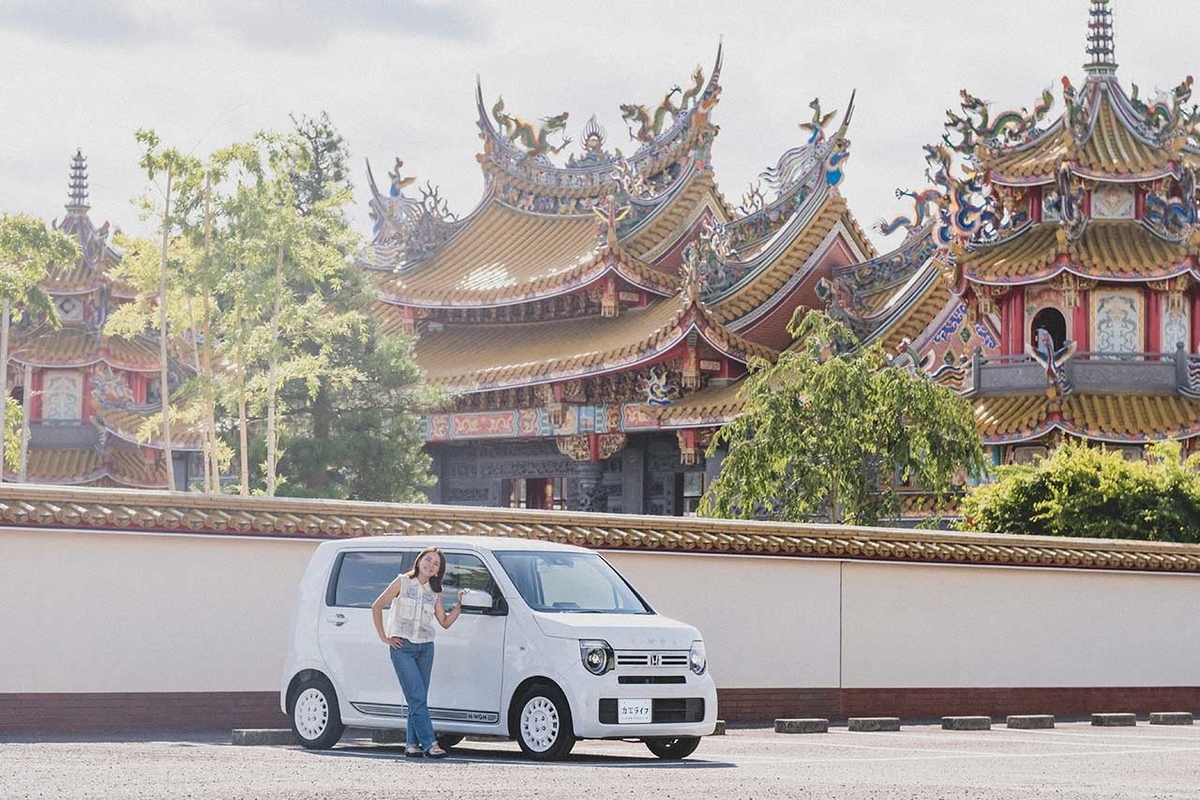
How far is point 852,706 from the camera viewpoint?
20.6 m

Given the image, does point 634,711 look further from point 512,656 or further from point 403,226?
point 403,226

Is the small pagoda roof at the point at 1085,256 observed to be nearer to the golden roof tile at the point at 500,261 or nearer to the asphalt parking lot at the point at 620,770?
the golden roof tile at the point at 500,261

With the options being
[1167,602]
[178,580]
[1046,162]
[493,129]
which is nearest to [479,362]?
[493,129]

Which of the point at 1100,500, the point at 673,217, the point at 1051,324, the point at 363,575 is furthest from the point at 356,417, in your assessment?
the point at 363,575

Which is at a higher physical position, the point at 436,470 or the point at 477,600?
the point at 436,470

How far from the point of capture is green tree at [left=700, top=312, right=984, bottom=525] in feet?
89.2

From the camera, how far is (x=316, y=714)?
1489cm

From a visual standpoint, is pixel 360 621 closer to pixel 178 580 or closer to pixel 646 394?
pixel 178 580

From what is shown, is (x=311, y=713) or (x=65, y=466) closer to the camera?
(x=311, y=713)

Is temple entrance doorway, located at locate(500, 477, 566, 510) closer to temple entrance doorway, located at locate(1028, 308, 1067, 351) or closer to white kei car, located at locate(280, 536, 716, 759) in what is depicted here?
temple entrance doorway, located at locate(1028, 308, 1067, 351)

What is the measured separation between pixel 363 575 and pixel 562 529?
12.7ft

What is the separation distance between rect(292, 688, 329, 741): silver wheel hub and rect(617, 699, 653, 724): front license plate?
2.33 m

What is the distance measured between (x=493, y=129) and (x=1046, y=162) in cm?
1671

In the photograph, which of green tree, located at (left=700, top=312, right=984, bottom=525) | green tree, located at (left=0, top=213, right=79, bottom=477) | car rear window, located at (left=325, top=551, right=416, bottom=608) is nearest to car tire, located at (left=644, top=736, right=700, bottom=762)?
car rear window, located at (left=325, top=551, right=416, bottom=608)
